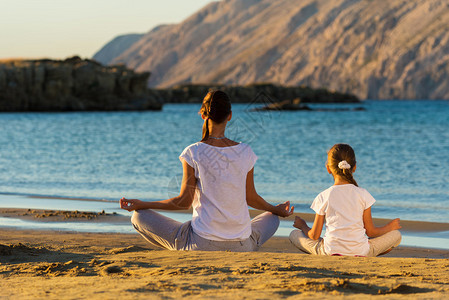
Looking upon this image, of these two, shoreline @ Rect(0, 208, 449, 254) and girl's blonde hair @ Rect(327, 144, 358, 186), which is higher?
girl's blonde hair @ Rect(327, 144, 358, 186)

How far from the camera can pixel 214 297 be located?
13.9 ft

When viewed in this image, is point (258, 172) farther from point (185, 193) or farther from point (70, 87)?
point (70, 87)

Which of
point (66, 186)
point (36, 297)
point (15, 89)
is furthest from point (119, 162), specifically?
point (15, 89)

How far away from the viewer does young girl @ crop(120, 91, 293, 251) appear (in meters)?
5.49

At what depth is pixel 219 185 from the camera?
5.56 meters

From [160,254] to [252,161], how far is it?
1.32 metres

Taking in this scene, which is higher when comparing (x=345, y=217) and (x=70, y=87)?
(x=70, y=87)

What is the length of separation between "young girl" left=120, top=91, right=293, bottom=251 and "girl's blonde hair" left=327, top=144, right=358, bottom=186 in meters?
0.76

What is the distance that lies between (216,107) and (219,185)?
2.37ft

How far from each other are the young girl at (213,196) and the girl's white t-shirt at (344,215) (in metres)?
0.63

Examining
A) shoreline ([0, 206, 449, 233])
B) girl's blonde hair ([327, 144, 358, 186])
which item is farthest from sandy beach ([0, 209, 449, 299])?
shoreline ([0, 206, 449, 233])

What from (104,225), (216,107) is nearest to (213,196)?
(216,107)

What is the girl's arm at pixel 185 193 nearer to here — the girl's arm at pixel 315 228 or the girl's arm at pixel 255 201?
the girl's arm at pixel 255 201

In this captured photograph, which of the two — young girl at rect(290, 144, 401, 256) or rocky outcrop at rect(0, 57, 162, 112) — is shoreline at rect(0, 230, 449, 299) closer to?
young girl at rect(290, 144, 401, 256)
